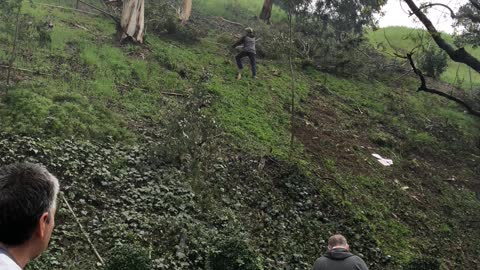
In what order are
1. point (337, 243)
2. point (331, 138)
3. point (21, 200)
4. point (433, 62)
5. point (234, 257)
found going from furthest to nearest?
point (433, 62) → point (331, 138) → point (234, 257) → point (337, 243) → point (21, 200)

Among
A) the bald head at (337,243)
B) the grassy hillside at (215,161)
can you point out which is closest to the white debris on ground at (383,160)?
the grassy hillside at (215,161)

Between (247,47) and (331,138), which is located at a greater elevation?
(247,47)

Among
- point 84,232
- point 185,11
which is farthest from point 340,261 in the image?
point 185,11

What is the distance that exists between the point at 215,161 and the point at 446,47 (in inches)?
227

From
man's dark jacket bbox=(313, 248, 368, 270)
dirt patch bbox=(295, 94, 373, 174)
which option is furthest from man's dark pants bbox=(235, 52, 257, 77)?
man's dark jacket bbox=(313, 248, 368, 270)

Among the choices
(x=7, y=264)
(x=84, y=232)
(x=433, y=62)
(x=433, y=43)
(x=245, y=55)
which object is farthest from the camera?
(x=433, y=43)

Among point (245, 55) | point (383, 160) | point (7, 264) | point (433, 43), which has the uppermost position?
point (433, 43)

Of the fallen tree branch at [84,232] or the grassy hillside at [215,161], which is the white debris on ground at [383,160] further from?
the fallen tree branch at [84,232]

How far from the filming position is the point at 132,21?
15.9 metres

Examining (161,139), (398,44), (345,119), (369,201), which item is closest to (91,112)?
(161,139)

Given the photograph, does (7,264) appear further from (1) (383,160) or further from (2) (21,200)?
(1) (383,160)

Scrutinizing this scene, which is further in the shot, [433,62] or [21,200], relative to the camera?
[433,62]

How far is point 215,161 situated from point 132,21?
772cm

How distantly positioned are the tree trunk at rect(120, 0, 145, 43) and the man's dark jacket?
11.8 metres
